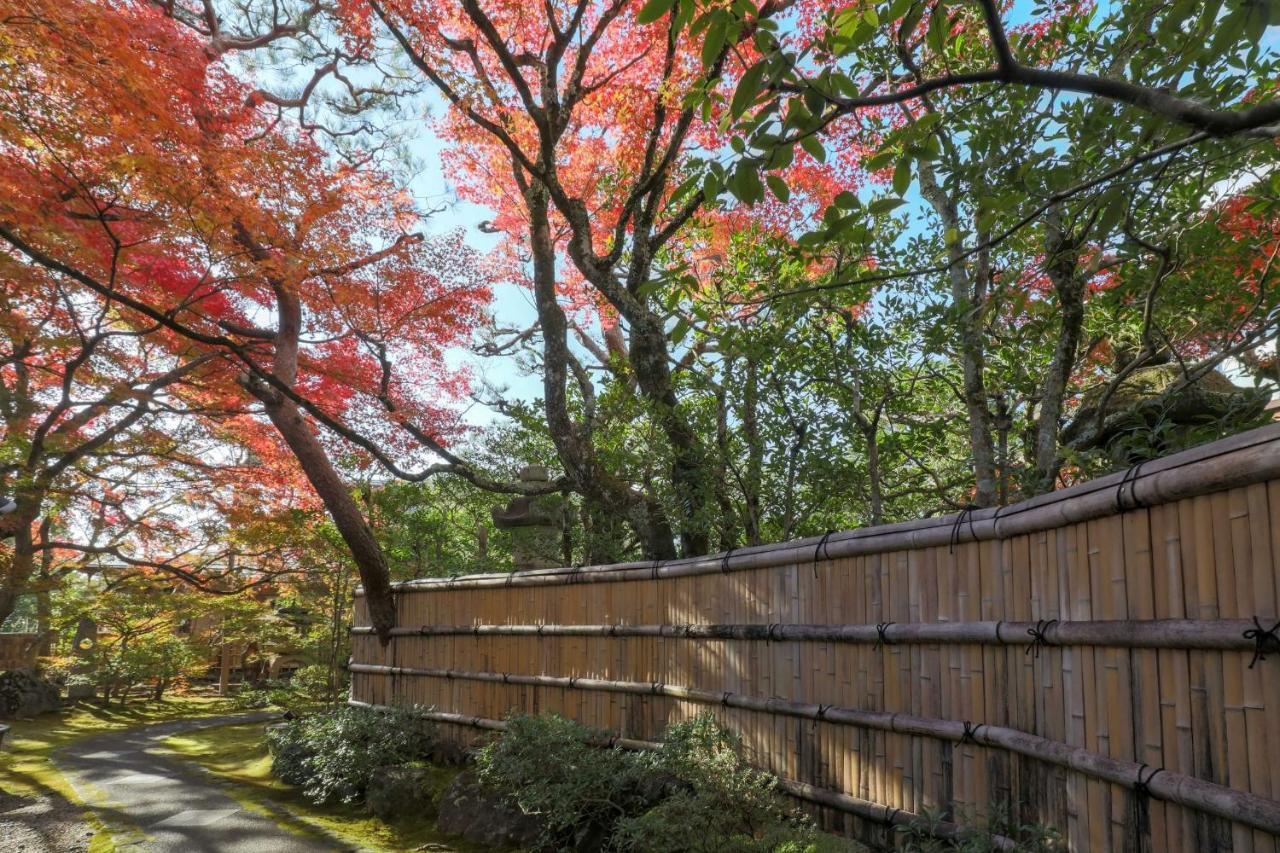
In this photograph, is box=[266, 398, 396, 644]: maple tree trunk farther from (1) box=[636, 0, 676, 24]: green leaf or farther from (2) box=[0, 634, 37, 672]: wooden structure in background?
(2) box=[0, 634, 37, 672]: wooden structure in background

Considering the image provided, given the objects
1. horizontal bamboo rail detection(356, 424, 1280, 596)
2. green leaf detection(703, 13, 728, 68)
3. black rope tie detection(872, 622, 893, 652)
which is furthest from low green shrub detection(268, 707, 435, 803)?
green leaf detection(703, 13, 728, 68)

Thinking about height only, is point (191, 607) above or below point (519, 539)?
below

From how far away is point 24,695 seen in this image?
1200 centimetres

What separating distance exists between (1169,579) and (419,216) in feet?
30.5

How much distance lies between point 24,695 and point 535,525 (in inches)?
352

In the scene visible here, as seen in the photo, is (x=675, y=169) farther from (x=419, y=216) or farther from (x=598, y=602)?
(x=598, y=602)

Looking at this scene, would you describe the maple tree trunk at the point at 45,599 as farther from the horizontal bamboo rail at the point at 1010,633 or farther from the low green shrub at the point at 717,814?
the low green shrub at the point at 717,814

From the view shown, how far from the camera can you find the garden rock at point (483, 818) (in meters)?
5.34

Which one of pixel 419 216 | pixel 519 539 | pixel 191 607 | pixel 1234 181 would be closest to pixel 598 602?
pixel 519 539

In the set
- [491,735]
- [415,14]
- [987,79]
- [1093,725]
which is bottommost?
[491,735]

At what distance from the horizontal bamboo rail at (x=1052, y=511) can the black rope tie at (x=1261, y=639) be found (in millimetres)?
372

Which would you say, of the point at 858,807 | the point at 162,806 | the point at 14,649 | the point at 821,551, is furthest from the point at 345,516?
the point at 14,649

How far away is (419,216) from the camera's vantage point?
10141 millimetres

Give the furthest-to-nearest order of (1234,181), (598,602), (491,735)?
(491,735) → (598,602) → (1234,181)
